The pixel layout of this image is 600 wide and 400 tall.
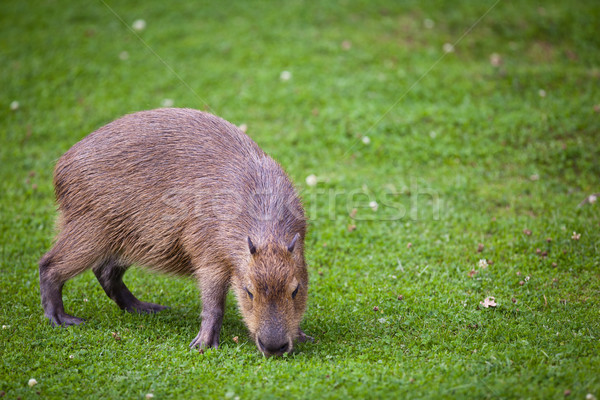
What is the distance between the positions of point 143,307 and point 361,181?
326 cm

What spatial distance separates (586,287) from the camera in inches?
205

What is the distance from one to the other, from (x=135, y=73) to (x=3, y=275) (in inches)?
182

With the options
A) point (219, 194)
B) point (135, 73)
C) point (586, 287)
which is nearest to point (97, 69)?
point (135, 73)

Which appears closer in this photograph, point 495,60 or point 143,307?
point 143,307

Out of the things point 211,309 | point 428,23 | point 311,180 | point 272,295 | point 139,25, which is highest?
point 428,23

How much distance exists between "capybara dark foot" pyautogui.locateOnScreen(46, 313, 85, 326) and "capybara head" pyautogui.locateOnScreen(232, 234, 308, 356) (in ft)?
5.33

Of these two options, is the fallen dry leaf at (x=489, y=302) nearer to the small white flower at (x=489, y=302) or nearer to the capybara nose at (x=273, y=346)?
the small white flower at (x=489, y=302)

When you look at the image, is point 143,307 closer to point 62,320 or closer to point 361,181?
point 62,320

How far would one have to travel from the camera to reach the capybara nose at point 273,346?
4.13m

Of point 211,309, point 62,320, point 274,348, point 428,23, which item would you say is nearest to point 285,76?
point 428,23

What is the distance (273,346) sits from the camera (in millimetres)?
4141

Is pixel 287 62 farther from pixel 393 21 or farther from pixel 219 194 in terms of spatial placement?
pixel 219 194

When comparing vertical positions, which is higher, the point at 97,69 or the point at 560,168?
the point at 560,168

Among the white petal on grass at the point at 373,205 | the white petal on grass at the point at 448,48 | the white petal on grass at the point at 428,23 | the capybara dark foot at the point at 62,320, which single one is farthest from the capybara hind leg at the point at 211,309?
the white petal on grass at the point at 428,23
